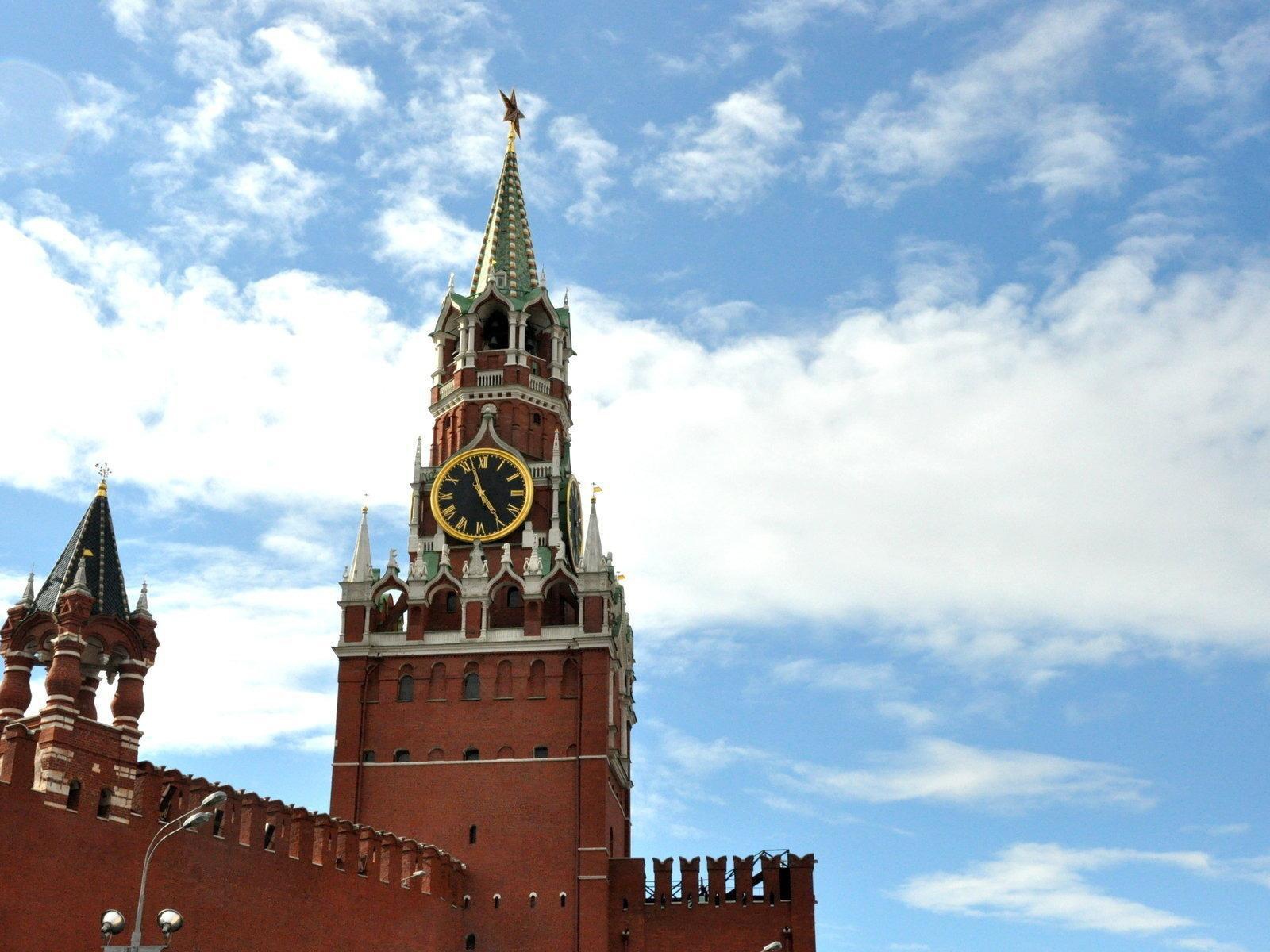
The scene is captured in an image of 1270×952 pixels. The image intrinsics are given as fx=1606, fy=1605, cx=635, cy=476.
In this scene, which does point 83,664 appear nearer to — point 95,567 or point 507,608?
point 95,567

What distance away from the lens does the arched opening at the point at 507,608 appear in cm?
6388

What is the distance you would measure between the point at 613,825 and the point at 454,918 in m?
8.06

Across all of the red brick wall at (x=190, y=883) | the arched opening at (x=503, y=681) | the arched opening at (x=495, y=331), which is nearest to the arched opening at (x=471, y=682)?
the arched opening at (x=503, y=681)

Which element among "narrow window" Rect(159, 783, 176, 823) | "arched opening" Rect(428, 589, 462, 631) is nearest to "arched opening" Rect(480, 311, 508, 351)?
"arched opening" Rect(428, 589, 462, 631)

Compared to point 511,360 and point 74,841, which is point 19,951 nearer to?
point 74,841

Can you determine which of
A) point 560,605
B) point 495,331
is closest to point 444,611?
point 560,605

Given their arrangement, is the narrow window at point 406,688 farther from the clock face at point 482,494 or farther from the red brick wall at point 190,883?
the red brick wall at point 190,883

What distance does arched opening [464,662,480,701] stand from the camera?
6209cm

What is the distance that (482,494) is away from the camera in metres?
67.3

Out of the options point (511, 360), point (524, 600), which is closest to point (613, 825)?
point (524, 600)

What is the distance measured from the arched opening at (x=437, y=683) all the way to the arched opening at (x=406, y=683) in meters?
0.74

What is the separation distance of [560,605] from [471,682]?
4.93m

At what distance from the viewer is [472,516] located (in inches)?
2643

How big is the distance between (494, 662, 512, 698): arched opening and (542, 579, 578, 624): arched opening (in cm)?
263
